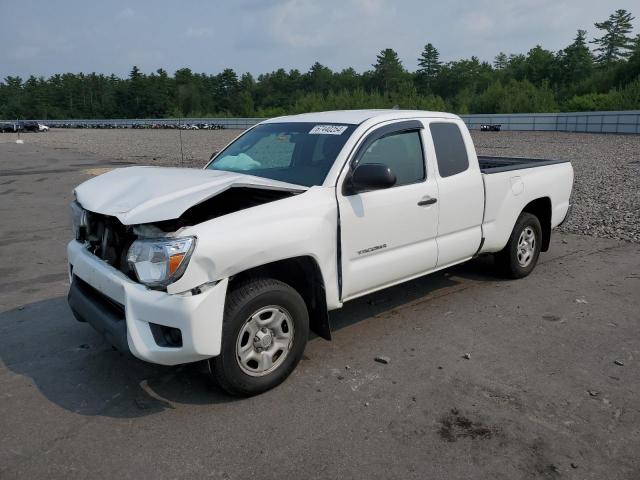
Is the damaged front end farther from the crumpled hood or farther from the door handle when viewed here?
the door handle

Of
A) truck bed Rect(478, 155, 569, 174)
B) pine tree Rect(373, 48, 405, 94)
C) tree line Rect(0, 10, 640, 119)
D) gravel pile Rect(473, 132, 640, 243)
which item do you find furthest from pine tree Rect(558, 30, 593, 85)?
truck bed Rect(478, 155, 569, 174)

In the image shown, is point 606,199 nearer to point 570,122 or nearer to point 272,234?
point 272,234

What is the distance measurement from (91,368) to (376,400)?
213 cm

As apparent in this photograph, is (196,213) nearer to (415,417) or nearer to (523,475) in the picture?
(415,417)

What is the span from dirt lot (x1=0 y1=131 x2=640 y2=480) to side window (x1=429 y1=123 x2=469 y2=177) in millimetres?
1355

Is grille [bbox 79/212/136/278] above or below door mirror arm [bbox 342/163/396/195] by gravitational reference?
below

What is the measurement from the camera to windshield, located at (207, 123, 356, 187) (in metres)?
4.44

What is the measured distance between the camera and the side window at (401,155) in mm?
4648

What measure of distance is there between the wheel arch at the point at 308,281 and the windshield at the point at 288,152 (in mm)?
634

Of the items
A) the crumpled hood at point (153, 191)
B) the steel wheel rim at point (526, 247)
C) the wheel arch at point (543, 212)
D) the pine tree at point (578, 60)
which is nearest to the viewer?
the crumpled hood at point (153, 191)

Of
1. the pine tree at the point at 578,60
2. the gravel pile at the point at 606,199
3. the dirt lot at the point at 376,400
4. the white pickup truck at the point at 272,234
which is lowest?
the gravel pile at the point at 606,199

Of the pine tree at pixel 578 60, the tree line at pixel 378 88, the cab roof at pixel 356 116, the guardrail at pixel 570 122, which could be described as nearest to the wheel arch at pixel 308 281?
the cab roof at pixel 356 116

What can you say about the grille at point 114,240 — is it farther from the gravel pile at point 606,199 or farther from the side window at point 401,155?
the gravel pile at point 606,199

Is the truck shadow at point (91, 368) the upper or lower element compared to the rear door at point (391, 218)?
lower
